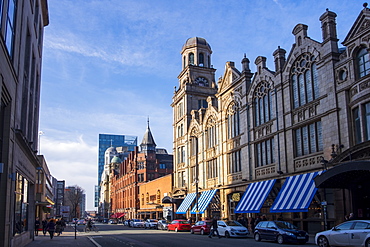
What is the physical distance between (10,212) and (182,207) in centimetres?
3468

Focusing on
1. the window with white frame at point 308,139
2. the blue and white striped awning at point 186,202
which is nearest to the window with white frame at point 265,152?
the window with white frame at point 308,139

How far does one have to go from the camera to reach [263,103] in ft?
120

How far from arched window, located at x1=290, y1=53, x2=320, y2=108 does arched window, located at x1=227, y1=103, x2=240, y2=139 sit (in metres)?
10.3

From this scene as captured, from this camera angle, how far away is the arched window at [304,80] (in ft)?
97.7

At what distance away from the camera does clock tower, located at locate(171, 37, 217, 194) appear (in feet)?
184

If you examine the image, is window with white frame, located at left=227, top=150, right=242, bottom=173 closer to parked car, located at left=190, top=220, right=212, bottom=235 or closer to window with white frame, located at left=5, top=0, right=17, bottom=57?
parked car, located at left=190, top=220, right=212, bottom=235

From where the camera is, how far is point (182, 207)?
5094cm

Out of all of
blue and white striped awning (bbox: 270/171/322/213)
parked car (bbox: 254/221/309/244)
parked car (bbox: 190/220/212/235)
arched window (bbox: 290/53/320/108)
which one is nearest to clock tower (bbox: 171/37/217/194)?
parked car (bbox: 190/220/212/235)

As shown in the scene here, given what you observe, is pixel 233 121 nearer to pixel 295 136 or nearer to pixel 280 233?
pixel 295 136

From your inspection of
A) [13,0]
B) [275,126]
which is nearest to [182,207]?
[275,126]

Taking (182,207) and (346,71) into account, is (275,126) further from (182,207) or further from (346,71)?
(182,207)

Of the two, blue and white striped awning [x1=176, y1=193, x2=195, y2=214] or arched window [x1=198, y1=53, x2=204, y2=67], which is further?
arched window [x1=198, y1=53, x2=204, y2=67]

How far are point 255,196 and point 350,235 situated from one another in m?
17.3

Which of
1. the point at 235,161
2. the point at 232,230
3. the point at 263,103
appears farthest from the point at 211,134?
the point at 232,230
